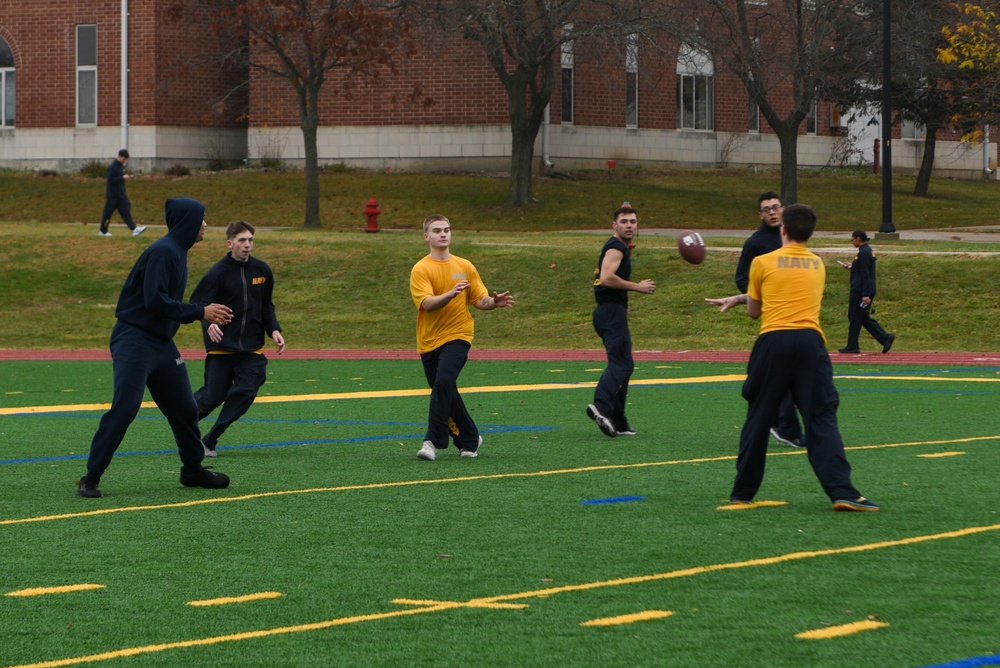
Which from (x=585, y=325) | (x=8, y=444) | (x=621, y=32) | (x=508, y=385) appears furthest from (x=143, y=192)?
(x=8, y=444)

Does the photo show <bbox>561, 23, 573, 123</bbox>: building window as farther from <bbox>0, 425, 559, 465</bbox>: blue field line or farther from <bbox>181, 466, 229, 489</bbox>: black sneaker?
<bbox>181, 466, 229, 489</bbox>: black sneaker

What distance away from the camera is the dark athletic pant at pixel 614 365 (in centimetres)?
1364

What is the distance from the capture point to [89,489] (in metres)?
10.3

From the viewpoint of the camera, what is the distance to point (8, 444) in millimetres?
13500

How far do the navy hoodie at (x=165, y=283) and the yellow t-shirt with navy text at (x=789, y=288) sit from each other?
3.55 meters

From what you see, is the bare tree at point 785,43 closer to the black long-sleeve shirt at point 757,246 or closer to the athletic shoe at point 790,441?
the black long-sleeve shirt at point 757,246

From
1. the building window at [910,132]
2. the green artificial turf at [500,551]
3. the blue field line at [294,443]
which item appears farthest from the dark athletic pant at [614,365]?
the building window at [910,132]

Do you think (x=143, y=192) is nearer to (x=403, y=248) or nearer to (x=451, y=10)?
(x=451, y=10)

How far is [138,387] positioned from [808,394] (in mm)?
4178

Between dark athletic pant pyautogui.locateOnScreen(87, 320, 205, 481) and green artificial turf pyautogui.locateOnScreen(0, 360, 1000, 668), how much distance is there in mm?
396

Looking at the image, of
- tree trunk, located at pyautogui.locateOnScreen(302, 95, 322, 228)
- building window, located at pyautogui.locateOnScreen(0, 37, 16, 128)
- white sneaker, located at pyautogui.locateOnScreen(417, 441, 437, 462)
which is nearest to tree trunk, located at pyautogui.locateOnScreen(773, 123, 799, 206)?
tree trunk, located at pyautogui.locateOnScreen(302, 95, 322, 228)

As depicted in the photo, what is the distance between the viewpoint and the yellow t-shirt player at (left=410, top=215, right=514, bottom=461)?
484 inches

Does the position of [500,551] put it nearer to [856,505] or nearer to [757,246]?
[856,505]

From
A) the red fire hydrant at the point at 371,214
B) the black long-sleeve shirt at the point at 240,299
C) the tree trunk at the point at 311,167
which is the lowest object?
the black long-sleeve shirt at the point at 240,299
